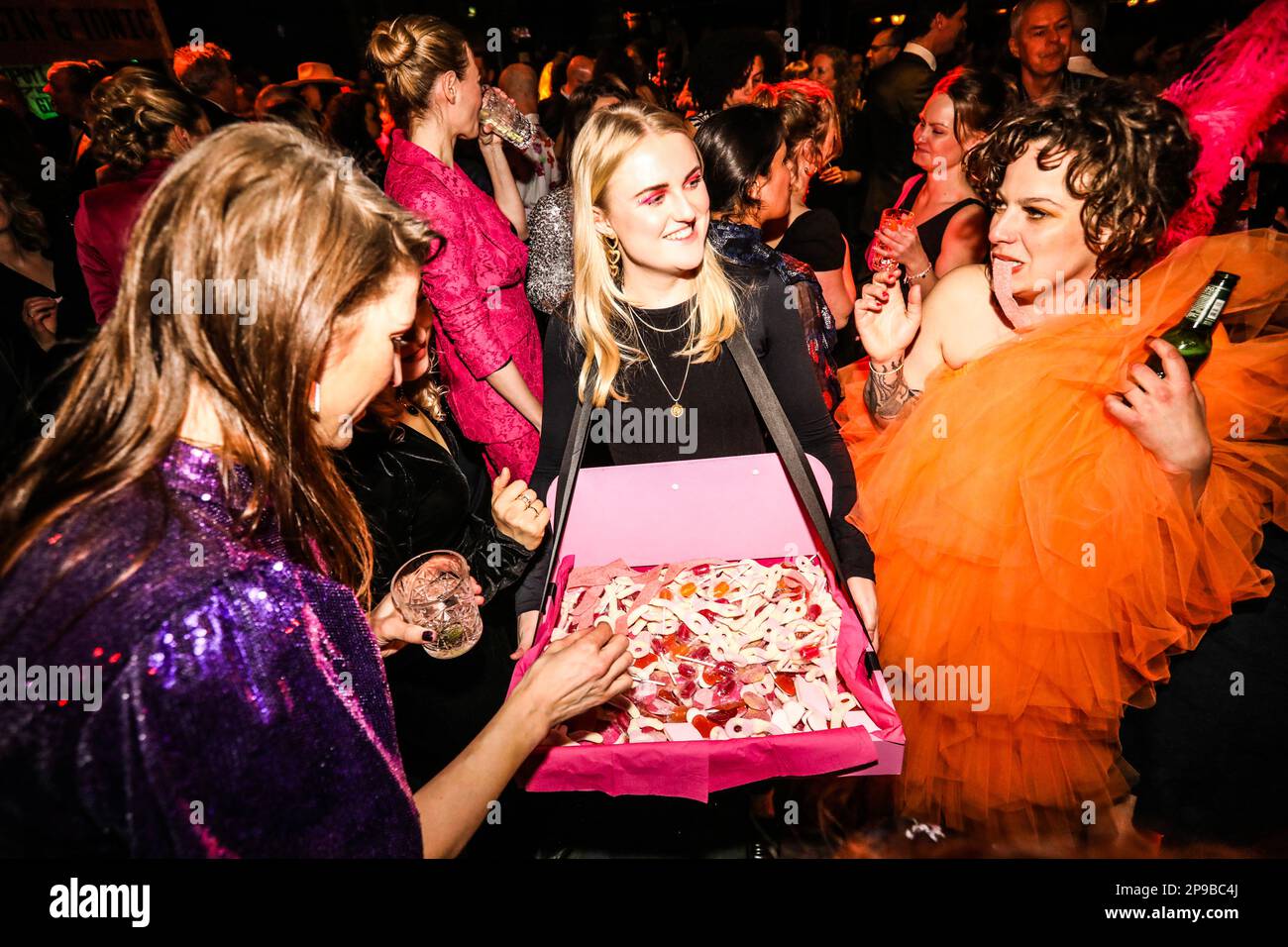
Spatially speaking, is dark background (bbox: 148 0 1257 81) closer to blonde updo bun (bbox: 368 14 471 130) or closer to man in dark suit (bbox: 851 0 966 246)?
man in dark suit (bbox: 851 0 966 246)

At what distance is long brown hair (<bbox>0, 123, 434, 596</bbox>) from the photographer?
2.85 feet

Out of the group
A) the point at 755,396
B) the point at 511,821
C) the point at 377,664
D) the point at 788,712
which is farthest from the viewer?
the point at 511,821

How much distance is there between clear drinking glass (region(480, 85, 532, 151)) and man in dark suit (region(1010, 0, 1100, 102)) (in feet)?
9.26

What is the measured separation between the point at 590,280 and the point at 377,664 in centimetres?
140

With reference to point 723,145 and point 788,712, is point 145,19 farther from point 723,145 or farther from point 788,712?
point 788,712

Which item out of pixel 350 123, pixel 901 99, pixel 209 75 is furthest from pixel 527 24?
pixel 901 99

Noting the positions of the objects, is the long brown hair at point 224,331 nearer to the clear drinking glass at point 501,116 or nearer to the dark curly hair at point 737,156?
the dark curly hair at point 737,156

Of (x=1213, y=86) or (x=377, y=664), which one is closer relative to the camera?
(x=377, y=664)

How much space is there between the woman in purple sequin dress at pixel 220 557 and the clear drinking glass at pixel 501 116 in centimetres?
247

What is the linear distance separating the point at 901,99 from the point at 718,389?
3446mm

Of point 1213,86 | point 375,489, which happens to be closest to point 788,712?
point 375,489

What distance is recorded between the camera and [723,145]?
8.69 feet

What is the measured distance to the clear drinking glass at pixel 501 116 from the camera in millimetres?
3217
